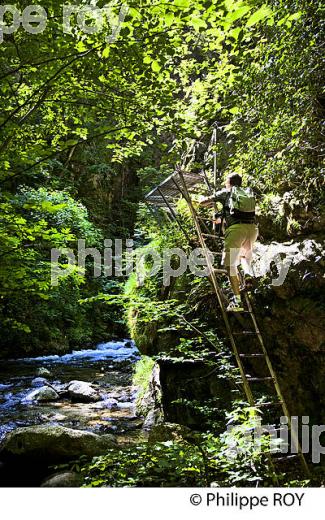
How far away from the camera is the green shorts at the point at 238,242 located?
15.6 feet

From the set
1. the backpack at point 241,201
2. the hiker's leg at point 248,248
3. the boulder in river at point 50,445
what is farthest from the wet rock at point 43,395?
the backpack at point 241,201

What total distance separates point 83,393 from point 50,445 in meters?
3.66

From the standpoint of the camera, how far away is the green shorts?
4.75 metres

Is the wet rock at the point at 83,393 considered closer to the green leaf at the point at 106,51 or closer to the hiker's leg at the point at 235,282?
the hiker's leg at the point at 235,282

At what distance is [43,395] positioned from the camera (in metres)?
8.88

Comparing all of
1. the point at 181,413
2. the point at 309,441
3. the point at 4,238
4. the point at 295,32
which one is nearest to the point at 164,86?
the point at 295,32

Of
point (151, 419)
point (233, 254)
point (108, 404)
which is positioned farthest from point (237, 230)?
point (108, 404)

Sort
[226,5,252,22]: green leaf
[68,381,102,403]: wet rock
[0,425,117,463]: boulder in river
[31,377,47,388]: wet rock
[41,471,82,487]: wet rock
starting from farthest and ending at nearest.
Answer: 1. [31,377,47,388]: wet rock
2. [68,381,102,403]: wet rock
3. [0,425,117,463]: boulder in river
4. [41,471,82,487]: wet rock
5. [226,5,252,22]: green leaf

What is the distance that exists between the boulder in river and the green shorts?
3.32m

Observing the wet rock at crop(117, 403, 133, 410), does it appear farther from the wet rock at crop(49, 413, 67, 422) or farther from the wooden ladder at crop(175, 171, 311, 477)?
the wooden ladder at crop(175, 171, 311, 477)

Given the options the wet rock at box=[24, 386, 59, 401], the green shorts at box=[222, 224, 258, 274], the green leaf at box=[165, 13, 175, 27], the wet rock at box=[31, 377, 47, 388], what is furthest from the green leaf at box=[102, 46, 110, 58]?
the wet rock at box=[31, 377, 47, 388]

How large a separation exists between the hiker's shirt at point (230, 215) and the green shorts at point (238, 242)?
0.07m

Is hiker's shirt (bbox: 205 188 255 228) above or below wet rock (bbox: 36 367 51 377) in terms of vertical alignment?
above

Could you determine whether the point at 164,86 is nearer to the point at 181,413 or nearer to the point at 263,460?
the point at 263,460
